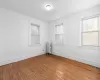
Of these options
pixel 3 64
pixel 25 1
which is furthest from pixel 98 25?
pixel 3 64

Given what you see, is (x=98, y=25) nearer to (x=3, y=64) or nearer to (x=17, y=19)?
(x=17, y=19)

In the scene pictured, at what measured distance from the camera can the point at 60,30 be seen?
167 inches

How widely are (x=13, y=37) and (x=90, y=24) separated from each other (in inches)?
147

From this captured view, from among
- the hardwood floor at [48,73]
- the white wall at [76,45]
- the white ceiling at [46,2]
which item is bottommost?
the hardwood floor at [48,73]

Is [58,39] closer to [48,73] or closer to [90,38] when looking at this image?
[90,38]

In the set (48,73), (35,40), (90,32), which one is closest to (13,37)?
(35,40)

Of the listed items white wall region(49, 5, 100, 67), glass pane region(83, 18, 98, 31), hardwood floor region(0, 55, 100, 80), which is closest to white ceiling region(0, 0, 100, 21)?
white wall region(49, 5, 100, 67)

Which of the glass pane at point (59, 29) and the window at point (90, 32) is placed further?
the glass pane at point (59, 29)

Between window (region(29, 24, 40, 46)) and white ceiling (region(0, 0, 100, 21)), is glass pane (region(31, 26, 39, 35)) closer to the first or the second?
window (region(29, 24, 40, 46))

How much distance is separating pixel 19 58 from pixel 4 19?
2002 millimetres

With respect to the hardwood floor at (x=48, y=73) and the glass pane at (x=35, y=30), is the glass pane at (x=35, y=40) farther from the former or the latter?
the hardwood floor at (x=48, y=73)

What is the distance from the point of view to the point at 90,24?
2.86m

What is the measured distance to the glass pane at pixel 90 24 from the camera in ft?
8.91

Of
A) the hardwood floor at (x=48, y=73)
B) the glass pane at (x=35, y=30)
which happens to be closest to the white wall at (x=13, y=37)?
the glass pane at (x=35, y=30)
